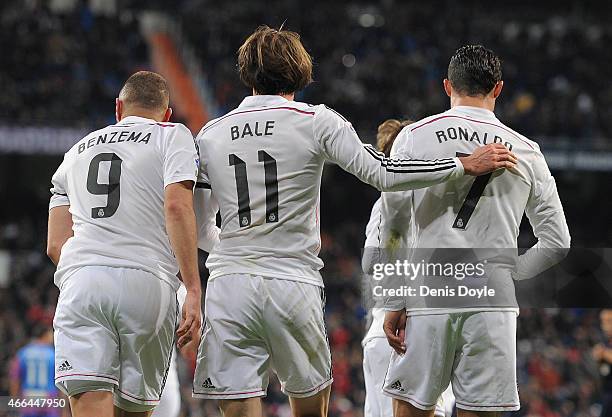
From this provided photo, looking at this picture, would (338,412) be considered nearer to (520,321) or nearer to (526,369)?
(526,369)

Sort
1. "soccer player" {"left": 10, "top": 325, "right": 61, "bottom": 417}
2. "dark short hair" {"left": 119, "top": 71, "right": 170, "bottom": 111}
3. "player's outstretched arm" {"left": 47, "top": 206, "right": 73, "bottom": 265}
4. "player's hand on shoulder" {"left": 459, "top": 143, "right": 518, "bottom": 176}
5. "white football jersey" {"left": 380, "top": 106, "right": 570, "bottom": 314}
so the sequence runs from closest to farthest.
Result: 1. "player's hand on shoulder" {"left": 459, "top": 143, "right": 518, "bottom": 176}
2. "white football jersey" {"left": 380, "top": 106, "right": 570, "bottom": 314}
3. "dark short hair" {"left": 119, "top": 71, "right": 170, "bottom": 111}
4. "player's outstretched arm" {"left": 47, "top": 206, "right": 73, "bottom": 265}
5. "soccer player" {"left": 10, "top": 325, "right": 61, "bottom": 417}

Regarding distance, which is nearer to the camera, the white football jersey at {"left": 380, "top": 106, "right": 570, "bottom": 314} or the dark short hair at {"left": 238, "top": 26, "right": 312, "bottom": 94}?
the dark short hair at {"left": 238, "top": 26, "right": 312, "bottom": 94}

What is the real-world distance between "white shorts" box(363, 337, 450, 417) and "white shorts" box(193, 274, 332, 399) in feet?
4.53

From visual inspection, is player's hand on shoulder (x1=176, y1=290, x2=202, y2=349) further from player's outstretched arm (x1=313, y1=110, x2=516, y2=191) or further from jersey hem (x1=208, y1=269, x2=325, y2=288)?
player's outstretched arm (x1=313, y1=110, x2=516, y2=191)

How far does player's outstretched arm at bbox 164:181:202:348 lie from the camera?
12.8 ft

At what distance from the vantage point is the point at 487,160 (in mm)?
4109

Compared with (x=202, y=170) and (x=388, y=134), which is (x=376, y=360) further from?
(x=202, y=170)

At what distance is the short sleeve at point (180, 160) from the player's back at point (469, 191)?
37.5 inches

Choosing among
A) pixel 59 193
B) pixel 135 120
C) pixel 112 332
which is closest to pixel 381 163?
pixel 135 120

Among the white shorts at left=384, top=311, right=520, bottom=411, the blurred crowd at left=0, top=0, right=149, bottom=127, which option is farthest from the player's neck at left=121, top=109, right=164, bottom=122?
the blurred crowd at left=0, top=0, right=149, bottom=127

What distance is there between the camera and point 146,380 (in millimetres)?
4102

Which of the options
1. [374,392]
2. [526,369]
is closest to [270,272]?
[374,392]

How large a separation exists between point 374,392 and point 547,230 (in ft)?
4.98

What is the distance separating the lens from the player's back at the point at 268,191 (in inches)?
159
